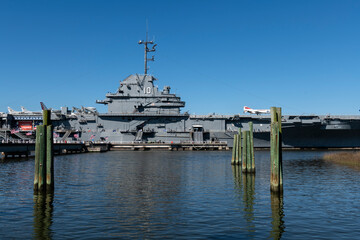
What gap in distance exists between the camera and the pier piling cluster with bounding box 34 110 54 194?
15.4 metres

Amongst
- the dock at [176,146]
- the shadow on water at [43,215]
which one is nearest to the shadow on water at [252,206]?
the shadow on water at [43,215]

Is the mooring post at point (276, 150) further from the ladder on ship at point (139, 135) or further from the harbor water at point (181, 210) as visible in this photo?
the ladder on ship at point (139, 135)

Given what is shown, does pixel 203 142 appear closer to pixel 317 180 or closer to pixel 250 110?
pixel 250 110

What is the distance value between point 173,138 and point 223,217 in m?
50.6

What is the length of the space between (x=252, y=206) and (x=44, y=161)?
9179 millimetres

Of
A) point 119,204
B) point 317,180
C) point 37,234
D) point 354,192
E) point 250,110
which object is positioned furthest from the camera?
point 250,110

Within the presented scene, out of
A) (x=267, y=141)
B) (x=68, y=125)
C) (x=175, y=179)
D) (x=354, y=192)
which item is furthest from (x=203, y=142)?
(x=354, y=192)

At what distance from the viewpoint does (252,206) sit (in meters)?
13.4

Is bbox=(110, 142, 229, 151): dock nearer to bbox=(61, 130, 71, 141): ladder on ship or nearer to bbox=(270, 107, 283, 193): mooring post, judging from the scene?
bbox=(61, 130, 71, 141): ladder on ship

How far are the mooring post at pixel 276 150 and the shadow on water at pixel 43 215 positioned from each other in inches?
359

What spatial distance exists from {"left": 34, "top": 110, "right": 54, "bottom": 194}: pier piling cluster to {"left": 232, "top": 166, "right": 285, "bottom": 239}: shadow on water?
8684mm

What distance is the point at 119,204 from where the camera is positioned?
1379cm

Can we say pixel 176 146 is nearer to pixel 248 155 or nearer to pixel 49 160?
pixel 248 155

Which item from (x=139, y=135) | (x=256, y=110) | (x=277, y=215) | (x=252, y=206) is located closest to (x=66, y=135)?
(x=139, y=135)
